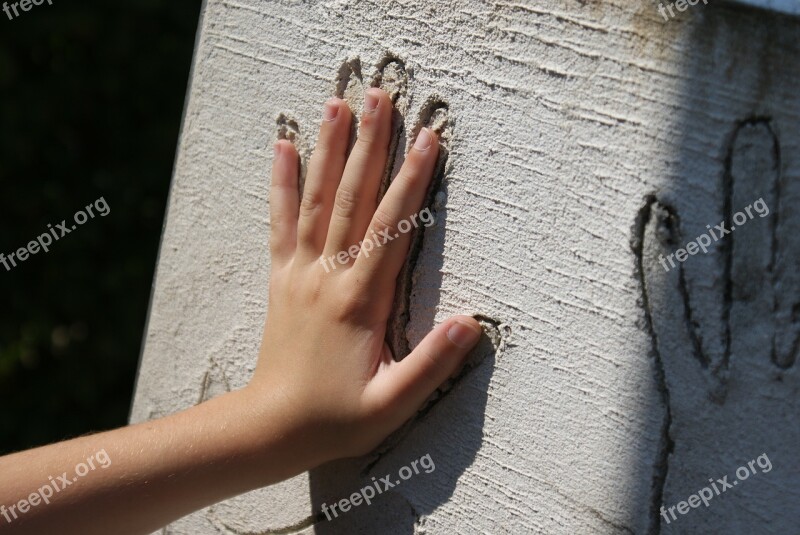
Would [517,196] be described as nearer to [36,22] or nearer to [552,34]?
[552,34]

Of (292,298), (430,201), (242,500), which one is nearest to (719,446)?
(430,201)

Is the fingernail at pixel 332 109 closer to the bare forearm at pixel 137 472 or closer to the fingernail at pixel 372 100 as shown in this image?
the fingernail at pixel 372 100

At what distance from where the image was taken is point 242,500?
4.10ft

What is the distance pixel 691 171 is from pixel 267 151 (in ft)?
1.91

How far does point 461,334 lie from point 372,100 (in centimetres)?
30

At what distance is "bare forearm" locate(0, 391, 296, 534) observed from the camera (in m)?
1.03
